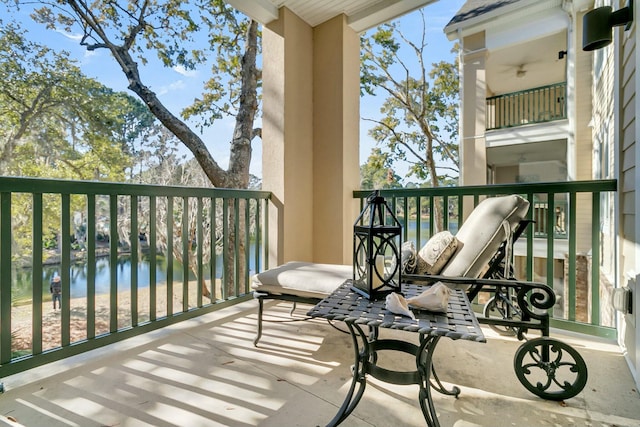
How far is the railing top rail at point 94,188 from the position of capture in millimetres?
1631

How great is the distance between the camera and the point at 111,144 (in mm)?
7992

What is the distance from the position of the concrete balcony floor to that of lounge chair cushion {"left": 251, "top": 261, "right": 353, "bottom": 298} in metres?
0.38

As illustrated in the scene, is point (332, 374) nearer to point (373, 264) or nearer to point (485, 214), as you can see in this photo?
point (373, 264)

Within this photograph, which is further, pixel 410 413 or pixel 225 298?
pixel 225 298

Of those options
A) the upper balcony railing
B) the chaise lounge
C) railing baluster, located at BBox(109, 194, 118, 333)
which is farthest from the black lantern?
the upper balcony railing

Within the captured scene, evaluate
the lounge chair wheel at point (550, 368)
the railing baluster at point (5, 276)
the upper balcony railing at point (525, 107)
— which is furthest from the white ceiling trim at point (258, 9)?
the upper balcony railing at point (525, 107)

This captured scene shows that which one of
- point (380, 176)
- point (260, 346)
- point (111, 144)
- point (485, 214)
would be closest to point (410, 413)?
point (260, 346)

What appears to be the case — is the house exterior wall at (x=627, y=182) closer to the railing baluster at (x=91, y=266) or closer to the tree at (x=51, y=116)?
the railing baluster at (x=91, y=266)

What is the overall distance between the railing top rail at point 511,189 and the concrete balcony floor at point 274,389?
105cm

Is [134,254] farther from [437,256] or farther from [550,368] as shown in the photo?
[550,368]

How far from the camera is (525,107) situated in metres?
8.29

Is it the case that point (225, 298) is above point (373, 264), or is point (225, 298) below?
below

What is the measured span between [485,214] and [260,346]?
168cm

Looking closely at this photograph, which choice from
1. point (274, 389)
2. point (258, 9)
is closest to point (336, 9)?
point (258, 9)
